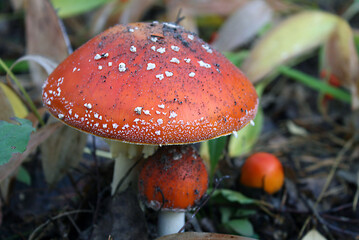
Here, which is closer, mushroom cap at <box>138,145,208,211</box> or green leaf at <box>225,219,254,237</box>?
mushroom cap at <box>138,145,208,211</box>

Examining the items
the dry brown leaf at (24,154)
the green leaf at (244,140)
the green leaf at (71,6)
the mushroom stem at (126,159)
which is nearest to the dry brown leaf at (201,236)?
the mushroom stem at (126,159)

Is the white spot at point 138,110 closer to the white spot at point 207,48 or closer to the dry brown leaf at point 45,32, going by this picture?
the white spot at point 207,48

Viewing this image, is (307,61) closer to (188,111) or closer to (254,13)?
(254,13)

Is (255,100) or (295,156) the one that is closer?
(255,100)

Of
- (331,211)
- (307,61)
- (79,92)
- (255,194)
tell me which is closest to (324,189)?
(331,211)

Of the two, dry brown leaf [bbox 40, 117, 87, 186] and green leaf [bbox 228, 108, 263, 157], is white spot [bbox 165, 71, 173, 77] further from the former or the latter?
green leaf [bbox 228, 108, 263, 157]

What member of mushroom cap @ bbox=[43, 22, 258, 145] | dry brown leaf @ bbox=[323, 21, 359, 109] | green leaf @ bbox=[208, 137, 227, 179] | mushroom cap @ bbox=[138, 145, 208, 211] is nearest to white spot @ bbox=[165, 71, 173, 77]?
mushroom cap @ bbox=[43, 22, 258, 145]
